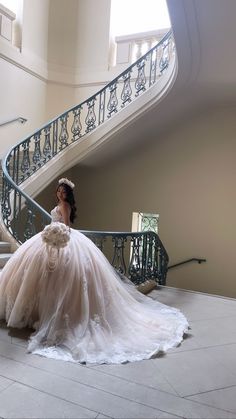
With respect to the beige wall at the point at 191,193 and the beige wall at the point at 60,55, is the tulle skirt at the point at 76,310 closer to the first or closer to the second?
the beige wall at the point at 191,193

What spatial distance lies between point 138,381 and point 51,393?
56 centimetres

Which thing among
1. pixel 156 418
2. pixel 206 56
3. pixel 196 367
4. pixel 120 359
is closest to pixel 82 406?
pixel 156 418

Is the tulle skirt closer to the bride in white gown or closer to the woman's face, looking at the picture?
the bride in white gown

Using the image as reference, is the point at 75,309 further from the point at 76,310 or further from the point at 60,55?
the point at 60,55

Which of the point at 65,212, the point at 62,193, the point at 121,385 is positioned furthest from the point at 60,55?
the point at 121,385

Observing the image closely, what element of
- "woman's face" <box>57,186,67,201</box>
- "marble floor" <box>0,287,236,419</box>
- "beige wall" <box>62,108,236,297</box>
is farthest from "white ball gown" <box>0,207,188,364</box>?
"beige wall" <box>62,108,236,297</box>

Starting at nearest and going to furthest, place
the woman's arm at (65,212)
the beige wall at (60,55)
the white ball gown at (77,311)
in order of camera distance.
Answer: the white ball gown at (77,311) → the woman's arm at (65,212) → the beige wall at (60,55)

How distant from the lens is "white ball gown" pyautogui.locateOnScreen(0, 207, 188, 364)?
2.61 metres

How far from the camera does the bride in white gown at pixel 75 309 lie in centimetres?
262

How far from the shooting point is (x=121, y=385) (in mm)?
2211

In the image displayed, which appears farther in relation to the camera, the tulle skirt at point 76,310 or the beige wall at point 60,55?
the beige wall at point 60,55

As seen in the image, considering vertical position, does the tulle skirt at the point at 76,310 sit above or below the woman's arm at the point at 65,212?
below

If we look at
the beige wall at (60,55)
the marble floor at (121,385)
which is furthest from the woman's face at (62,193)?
the beige wall at (60,55)

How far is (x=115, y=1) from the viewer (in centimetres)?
859
